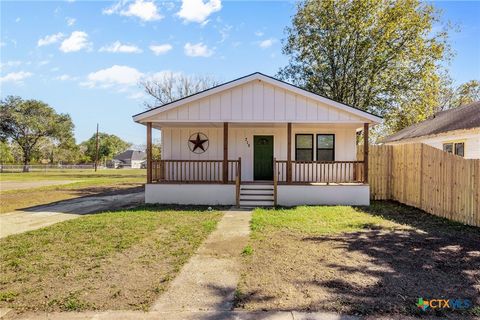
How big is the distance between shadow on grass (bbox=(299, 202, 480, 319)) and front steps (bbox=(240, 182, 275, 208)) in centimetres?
465

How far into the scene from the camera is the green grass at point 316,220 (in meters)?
7.41

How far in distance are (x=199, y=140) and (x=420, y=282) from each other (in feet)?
34.0

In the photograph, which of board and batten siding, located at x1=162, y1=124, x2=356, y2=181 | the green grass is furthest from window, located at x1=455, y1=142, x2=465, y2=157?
the green grass

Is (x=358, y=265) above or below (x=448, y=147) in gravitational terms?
below

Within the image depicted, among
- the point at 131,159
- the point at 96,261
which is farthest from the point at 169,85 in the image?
the point at 131,159

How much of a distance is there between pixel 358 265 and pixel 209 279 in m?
2.25

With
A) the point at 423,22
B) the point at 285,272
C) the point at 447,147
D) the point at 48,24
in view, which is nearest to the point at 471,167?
the point at 285,272

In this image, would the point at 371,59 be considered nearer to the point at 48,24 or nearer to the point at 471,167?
the point at 471,167

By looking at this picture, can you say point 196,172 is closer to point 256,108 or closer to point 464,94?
point 256,108

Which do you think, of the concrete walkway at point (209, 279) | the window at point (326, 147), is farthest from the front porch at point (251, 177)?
the concrete walkway at point (209, 279)

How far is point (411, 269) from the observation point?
4.61 meters

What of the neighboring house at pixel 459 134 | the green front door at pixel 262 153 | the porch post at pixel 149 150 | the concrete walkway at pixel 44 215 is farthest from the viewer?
the green front door at pixel 262 153

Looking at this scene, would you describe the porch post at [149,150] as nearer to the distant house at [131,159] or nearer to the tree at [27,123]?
the tree at [27,123]

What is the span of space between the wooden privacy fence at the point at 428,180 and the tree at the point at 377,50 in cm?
857
